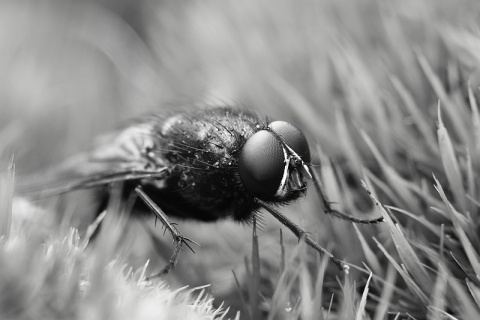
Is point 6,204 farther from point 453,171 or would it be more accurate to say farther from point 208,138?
point 453,171

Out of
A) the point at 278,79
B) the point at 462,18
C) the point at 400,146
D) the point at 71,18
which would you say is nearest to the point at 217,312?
the point at 400,146

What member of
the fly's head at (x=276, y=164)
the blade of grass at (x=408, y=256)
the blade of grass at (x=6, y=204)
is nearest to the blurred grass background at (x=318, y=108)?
the blade of grass at (x=408, y=256)

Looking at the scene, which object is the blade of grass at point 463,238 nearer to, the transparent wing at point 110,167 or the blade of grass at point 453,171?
the blade of grass at point 453,171

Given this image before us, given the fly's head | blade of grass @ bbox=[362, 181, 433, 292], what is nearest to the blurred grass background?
blade of grass @ bbox=[362, 181, 433, 292]

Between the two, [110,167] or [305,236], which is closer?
[305,236]

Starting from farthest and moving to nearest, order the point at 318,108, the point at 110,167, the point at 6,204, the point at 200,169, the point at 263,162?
the point at 318,108 → the point at 110,167 → the point at 200,169 → the point at 263,162 → the point at 6,204

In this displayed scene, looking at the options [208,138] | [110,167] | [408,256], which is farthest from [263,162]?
[110,167]

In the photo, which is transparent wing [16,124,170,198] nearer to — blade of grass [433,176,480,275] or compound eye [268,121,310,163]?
compound eye [268,121,310,163]
